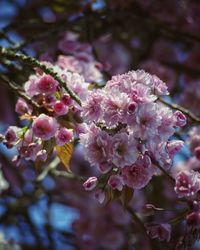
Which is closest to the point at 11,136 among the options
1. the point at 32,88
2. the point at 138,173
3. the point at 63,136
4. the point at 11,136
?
the point at 11,136

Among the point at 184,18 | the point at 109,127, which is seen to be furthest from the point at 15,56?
the point at 184,18

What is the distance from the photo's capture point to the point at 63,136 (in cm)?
157

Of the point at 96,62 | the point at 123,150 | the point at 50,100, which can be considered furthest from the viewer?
the point at 96,62

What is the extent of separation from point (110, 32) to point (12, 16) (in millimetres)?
864

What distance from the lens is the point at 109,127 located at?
1.46 meters

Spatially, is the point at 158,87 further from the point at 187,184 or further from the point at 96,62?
the point at 96,62

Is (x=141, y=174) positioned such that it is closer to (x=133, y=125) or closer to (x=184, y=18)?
(x=133, y=125)

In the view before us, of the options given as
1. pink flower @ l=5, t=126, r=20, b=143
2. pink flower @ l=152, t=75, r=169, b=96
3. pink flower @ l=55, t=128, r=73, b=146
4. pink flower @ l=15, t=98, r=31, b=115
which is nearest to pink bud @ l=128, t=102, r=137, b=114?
pink flower @ l=152, t=75, r=169, b=96

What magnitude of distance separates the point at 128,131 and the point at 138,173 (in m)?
0.11

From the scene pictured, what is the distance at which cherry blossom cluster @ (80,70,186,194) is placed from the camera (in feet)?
4.66

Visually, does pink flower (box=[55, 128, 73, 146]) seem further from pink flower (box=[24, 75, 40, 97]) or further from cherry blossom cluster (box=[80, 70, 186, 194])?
pink flower (box=[24, 75, 40, 97])

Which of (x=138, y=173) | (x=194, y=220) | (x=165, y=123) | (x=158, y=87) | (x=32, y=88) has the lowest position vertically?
(x=194, y=220)

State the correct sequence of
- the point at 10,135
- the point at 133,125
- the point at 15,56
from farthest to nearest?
the point at 15,56 → the point at 10,135 → the point at 133,125

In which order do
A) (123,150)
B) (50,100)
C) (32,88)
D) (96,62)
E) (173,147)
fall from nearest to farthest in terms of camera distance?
1. (123,150)
2. (173,147)
3. (50,100)
4. (32,88)
5. (96,62)
